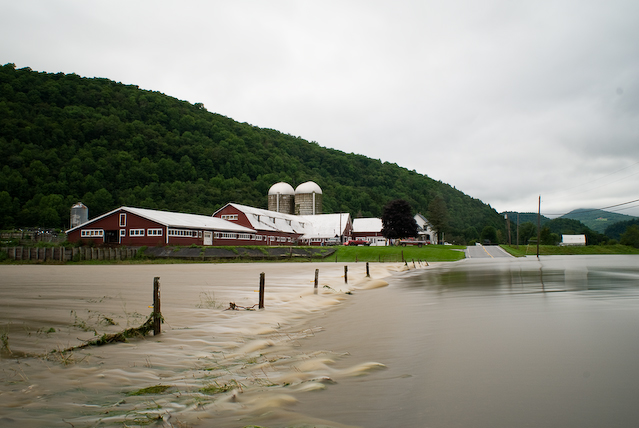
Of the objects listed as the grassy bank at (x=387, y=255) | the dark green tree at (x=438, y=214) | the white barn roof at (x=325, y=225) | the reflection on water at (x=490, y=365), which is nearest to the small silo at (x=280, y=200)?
the white barn roof at (x=325, y=225)

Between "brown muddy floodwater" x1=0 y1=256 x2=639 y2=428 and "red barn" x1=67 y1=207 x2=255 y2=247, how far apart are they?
37.6 m

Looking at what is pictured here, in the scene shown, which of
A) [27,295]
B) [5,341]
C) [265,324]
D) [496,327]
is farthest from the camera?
[27,295]

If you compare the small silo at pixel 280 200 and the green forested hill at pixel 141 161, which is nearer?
the green forested hill at pixel 141 161

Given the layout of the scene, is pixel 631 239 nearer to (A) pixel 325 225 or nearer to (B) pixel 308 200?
(A) pixel 325 225

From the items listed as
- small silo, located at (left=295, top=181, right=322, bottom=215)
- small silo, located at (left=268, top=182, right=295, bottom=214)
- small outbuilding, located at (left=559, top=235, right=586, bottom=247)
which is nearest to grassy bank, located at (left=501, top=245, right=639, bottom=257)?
small outbuilding, located at (left=559, top=235, right=586, bottom=247)

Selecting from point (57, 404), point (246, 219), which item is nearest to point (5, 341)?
point (57, 404)

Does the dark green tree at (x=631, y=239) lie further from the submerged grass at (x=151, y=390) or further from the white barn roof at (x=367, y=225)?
the submerged grass at (x=151, y=390)

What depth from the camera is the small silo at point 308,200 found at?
9450 cm

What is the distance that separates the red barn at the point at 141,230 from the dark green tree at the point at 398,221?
33.3 metres

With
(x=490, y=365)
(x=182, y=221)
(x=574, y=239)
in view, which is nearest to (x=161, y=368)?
(x=490, y=365)

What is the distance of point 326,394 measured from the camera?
5512mm

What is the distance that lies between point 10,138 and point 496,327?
11133 cm

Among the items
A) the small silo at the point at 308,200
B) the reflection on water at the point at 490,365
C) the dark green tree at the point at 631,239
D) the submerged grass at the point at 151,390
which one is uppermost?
the small silo at the point at 308,200

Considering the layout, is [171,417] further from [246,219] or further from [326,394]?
[246,219]
